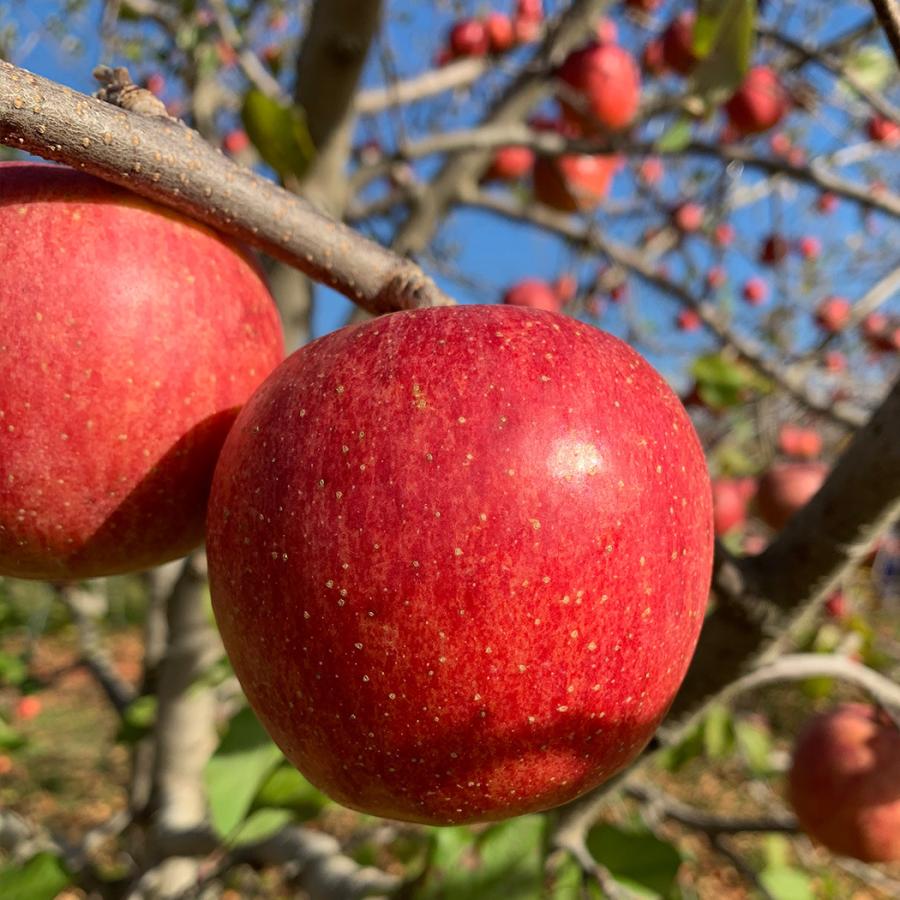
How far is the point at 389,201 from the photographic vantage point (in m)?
2.52

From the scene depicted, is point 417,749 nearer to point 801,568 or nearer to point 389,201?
point 801,568

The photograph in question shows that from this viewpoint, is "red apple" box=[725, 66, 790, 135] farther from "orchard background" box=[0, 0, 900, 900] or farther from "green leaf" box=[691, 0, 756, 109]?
"green leaf" box=[691, 0, 756, 109]

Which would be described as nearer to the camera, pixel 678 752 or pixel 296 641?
pixel 296 641

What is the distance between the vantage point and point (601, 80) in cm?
215

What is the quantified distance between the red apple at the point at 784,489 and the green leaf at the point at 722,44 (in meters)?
1.49

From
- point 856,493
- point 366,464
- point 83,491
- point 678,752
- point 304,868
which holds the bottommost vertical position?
point 304,868

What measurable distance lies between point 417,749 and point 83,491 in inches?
11.5

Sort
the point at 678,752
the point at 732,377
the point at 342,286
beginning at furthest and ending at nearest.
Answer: the point at 732,377, the point at 678,752, the point at 342,286

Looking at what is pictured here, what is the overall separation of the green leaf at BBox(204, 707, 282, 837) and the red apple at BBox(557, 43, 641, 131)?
175 cm

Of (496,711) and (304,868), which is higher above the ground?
(496,711)

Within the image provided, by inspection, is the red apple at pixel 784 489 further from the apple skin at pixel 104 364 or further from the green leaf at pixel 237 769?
the apple skin at pixel 104 364

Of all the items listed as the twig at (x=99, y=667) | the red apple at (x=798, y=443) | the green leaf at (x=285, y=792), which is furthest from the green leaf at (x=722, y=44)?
the red apple at (x=798, y=443)

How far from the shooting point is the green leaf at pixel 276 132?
2.79 feet

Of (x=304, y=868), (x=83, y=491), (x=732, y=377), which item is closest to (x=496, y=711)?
(x=83, y=491)
